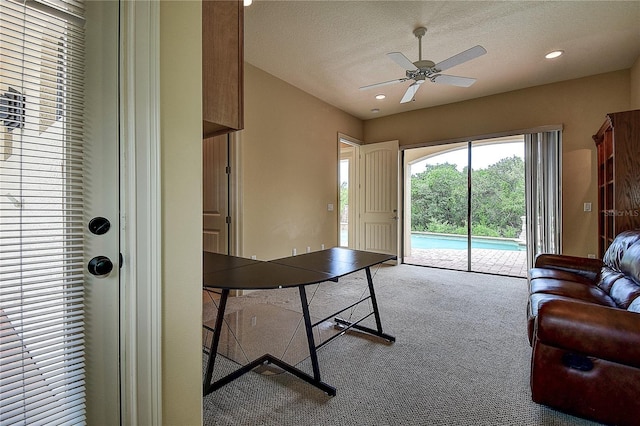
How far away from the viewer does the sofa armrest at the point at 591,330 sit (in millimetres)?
1275

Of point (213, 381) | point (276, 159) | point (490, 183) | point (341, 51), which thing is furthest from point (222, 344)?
point (490, 183)

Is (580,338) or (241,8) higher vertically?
(241,8)

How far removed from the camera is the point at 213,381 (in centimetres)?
182

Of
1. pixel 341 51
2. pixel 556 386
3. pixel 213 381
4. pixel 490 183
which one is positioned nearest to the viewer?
pixel 556 386

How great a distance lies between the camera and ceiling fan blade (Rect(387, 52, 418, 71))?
2.59 metres

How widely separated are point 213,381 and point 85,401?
39.9 inches

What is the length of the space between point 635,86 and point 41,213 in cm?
556

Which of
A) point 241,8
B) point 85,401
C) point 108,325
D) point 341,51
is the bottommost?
point 85,401

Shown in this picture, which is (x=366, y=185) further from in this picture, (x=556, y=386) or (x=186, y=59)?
(x=186, y=59)

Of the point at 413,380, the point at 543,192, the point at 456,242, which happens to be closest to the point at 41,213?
the point at 413,380

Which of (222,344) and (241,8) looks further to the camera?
(222,344)

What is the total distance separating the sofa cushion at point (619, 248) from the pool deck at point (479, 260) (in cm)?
218

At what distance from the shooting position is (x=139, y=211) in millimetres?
937

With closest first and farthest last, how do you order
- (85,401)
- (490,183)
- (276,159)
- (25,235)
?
(25,235) → (85,401) → (276,159) → (490,183)
